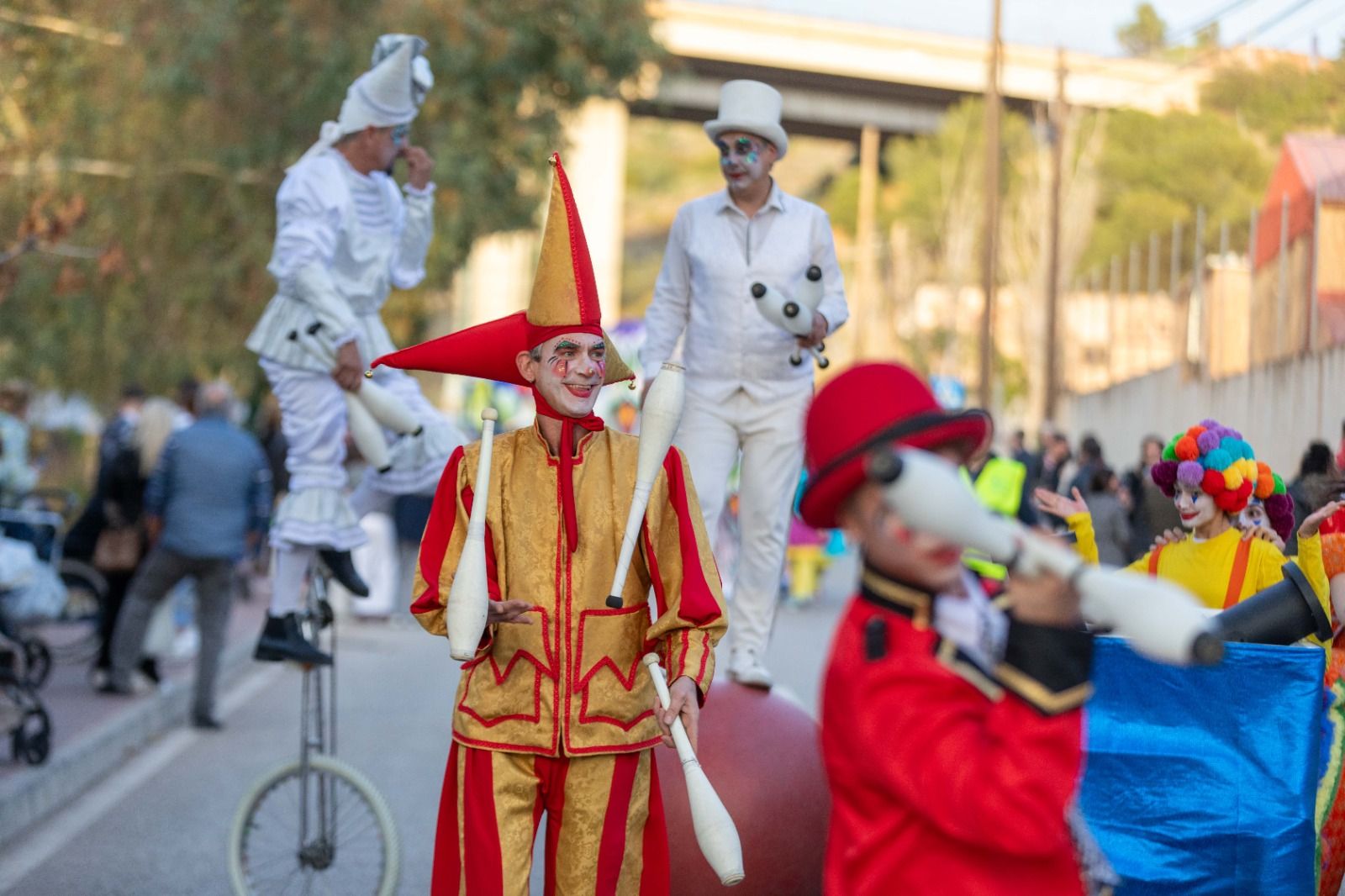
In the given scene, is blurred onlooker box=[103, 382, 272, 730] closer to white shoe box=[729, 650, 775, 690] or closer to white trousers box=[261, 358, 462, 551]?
white trousers box=[261, 358, 462, 551]

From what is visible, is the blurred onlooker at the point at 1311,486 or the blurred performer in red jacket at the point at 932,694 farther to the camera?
the blurred onlooker at the point at 1311,486

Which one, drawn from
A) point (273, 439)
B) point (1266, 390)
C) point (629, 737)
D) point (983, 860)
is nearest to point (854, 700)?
point (983, 860)

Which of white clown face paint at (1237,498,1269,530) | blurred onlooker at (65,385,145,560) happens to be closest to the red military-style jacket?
white clown face paint at (1237,498,1269,530)

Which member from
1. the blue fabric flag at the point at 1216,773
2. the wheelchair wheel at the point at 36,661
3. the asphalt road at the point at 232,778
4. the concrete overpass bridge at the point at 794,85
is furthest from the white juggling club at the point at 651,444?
the concrete overpass bridge at the point at 794,85

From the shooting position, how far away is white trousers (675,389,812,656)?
6809mm

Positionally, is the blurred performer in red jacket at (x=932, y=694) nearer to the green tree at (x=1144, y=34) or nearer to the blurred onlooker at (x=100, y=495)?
the blurred onlooker at (x=100, y=495)

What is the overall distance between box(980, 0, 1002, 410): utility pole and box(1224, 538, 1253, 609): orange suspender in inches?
924

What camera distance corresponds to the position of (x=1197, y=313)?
20.5m

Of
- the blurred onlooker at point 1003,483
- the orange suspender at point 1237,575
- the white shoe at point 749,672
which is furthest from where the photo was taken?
the blurred onlooker at point 1003,483

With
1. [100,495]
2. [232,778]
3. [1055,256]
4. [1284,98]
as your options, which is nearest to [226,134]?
[100,495]

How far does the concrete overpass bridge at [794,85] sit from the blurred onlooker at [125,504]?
32043mm

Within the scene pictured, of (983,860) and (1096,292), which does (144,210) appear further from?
(983,860)

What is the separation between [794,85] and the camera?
5416cm

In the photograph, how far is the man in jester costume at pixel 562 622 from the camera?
4.74 metres
